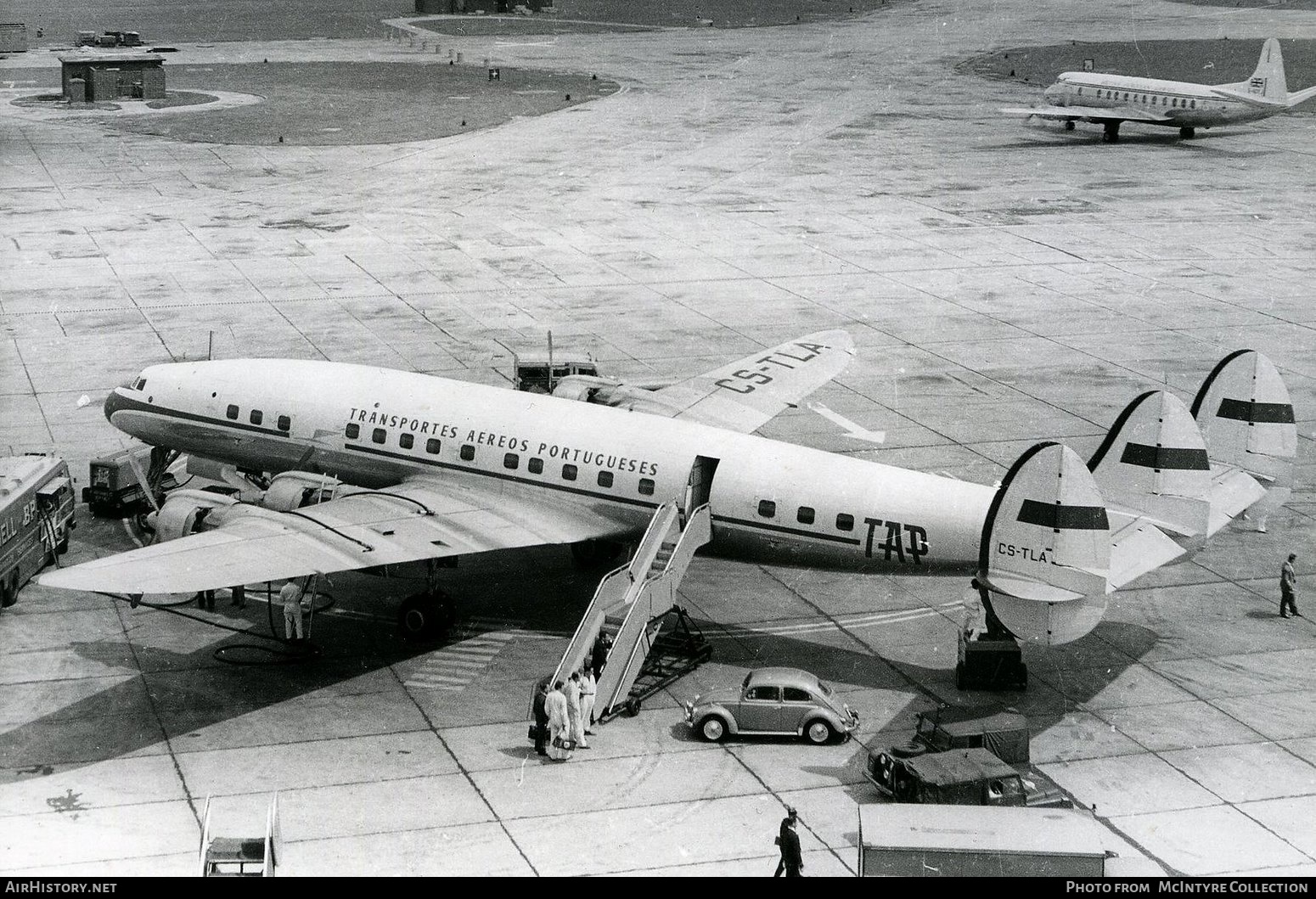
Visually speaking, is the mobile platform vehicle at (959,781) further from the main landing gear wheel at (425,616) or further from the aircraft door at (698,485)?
the main landing gear wheel at (425,616)

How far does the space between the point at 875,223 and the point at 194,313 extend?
35044mm

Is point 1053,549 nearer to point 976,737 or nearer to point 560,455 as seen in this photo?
point 976,737

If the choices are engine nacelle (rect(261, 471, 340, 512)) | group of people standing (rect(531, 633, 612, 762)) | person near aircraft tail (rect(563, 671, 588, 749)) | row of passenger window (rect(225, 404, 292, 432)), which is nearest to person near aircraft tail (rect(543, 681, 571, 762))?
group of people standing (rect(531, 633, 612, 762))

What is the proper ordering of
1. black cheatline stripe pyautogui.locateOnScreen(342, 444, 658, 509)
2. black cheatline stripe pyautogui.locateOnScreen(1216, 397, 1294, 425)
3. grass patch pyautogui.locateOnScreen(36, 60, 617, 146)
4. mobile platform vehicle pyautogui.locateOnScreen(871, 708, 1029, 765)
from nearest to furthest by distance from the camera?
1. mobile platform vehicle pyautogui.locateOnScreen(871, 708, 1029, 765)
2. black cheatline stripe pyautogui.locateOnScreen(1216, 397, 1294, 425)
3. black cheatline stripe pyautogui.locateOnScreen(342, 444, 658, 509)
4. grass patch pyautogui.locateOnScreen(36, 60, 617, 146)

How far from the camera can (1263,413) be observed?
32.9 metres

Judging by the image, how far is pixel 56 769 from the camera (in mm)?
26266

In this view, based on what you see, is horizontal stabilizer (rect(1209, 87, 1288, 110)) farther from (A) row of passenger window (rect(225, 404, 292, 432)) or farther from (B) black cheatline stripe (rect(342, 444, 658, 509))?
(A) row of passenger window (rect(225, 404, 292, 432))

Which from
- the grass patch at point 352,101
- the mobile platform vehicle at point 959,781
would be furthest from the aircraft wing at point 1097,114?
the mobile platform vehicle at point 959,781

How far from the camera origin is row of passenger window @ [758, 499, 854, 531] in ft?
103

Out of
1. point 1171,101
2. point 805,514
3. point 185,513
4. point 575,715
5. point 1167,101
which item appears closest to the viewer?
point 575,715

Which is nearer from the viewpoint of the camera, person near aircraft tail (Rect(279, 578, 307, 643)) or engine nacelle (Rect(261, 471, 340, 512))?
person near aircraft tail (Rect(279, 578, 307, 643))

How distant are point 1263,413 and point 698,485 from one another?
40.7 feet

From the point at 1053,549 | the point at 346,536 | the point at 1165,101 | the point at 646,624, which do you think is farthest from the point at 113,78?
the point at 1053,549

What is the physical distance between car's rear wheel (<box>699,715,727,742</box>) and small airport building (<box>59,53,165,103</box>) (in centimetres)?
9575
